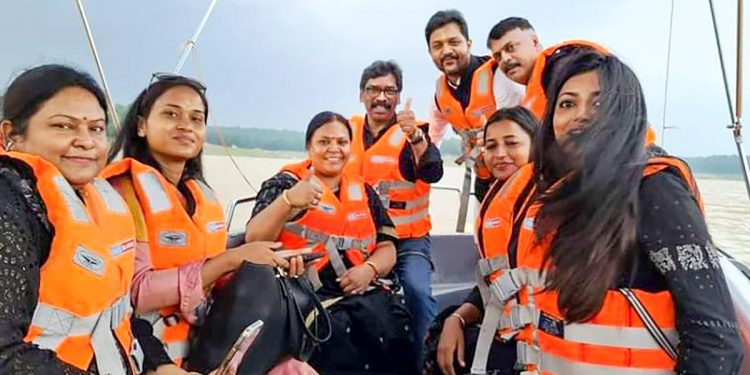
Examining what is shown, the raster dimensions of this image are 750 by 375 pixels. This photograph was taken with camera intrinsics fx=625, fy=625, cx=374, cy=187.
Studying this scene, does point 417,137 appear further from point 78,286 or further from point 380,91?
point 78,286

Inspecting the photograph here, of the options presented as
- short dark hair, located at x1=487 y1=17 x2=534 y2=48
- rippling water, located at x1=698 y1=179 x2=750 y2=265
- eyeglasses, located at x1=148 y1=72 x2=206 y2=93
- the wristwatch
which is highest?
short dark hair, located at x1=487 y1=17 x2=534 y2=48

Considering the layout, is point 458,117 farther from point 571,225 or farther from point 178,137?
point 571,225

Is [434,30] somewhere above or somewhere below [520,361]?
above

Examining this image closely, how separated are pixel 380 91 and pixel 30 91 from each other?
183cm

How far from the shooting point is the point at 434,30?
307cm

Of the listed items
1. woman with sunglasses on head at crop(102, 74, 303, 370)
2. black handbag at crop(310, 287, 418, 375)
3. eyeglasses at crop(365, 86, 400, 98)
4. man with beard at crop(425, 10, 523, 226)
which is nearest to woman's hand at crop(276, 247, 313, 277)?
woman with sunglasses on head at crop(102, 74, 303, 370)

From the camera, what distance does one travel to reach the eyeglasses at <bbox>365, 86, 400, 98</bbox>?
2.85 m

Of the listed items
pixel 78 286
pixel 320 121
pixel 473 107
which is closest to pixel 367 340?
pixel 320 121

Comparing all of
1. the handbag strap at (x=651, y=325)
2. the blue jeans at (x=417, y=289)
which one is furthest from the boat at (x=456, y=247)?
the handbag strap at (x=651, y=325)

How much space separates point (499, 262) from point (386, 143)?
45.7 inches

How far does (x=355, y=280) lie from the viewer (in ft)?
7.29

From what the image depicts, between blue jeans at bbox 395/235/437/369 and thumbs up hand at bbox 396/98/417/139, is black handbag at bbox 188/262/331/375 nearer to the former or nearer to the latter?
blue jeans at bbox 395/235/437/369

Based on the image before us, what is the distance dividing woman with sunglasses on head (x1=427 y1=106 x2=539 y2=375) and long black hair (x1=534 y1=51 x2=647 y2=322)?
0.82m

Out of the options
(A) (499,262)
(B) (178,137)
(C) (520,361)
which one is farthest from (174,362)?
(A) (499,262)
